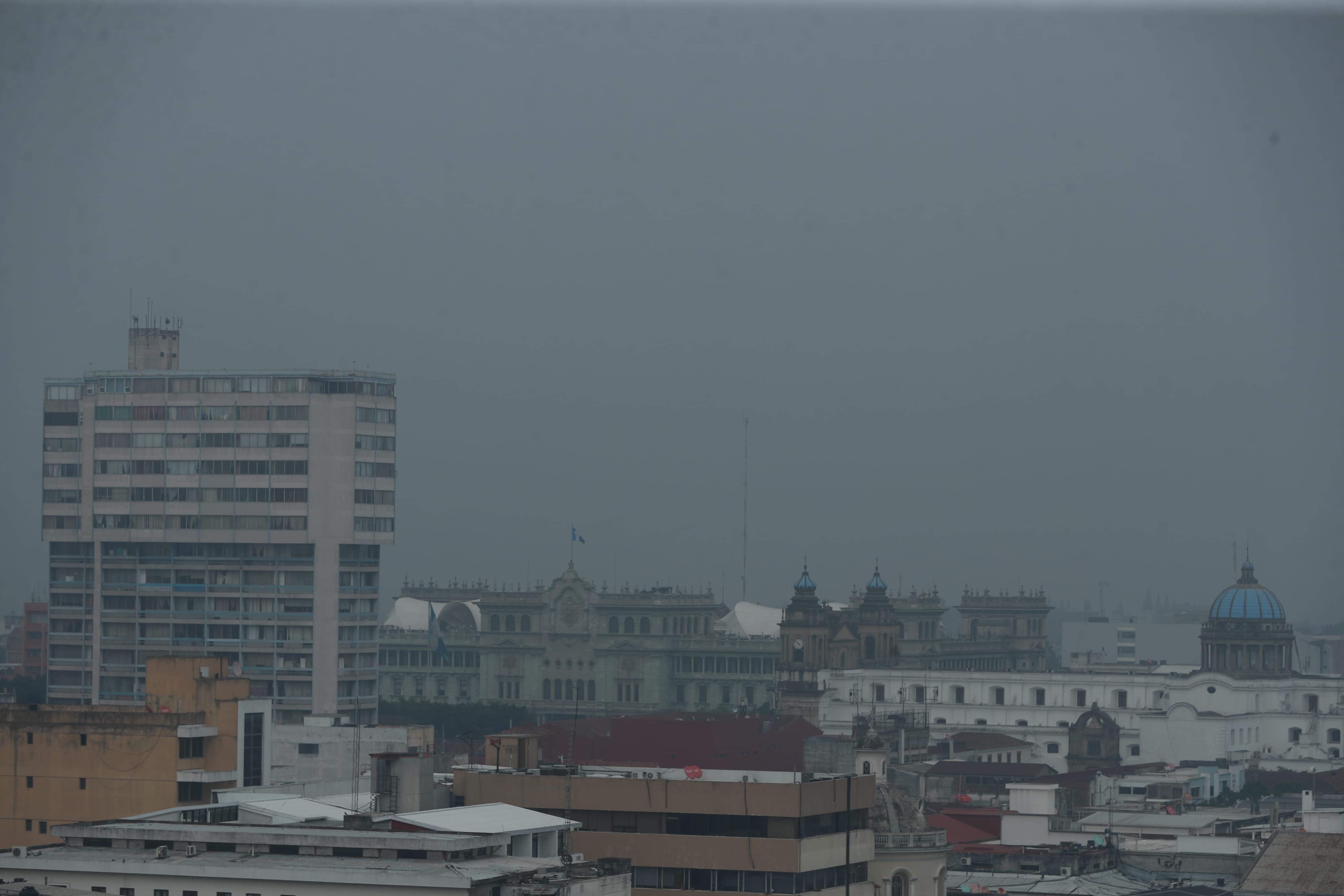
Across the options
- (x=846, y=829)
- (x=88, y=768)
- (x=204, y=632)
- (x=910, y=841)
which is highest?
(x=204, y=632)

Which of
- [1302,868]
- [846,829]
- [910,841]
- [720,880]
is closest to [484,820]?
[720,880]

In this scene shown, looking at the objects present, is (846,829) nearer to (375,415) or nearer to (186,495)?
(375,415)

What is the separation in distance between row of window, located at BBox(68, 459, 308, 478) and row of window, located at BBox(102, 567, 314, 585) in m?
6.48

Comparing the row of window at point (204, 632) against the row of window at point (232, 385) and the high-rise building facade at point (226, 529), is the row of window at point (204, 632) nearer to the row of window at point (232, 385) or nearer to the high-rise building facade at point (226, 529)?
the high-rise building facade at point (226, 529)

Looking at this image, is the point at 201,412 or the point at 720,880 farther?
the point at 201,412

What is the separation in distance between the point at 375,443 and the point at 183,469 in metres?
12.9

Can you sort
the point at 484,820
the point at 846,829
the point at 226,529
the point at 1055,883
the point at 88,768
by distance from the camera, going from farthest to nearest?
1. the point at 226,529
2. the point at 1055,883
3. the point at 88,768
4. the point at 846,829
5. the point at 484,820

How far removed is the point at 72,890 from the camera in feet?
173

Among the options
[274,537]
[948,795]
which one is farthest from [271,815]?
[274,537]

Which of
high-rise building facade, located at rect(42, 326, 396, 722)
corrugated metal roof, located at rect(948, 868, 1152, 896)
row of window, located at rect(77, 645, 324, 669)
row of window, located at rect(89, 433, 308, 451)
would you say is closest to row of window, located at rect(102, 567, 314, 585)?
high-rise building facade, located at rect(42, 326, 396, 722)

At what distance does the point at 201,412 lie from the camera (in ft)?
558

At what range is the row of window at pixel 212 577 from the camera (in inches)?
6673

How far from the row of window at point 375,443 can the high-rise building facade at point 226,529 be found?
0.36 feet

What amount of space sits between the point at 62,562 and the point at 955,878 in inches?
3792
